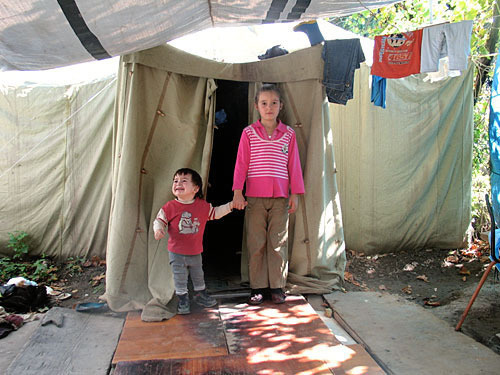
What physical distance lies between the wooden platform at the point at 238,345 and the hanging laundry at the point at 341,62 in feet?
7.56

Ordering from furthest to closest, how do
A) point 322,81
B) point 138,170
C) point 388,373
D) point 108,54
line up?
1. point 322,81
2. point 138,170
3. point 108,54
4. point 388,373

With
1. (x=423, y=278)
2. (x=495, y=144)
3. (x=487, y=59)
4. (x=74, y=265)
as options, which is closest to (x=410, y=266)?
(x=423, y=278)

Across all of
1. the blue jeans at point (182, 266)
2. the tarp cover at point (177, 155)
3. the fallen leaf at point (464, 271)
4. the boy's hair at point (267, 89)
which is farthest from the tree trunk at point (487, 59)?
the blue jeans at point (182, 266)

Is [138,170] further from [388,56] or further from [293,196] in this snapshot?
[388,56]

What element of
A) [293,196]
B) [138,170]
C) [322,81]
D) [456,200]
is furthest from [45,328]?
[456,200]

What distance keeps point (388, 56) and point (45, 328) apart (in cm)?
436

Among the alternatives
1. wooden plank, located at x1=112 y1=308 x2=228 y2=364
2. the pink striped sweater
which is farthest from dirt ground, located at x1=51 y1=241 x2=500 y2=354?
the pink striped sweater

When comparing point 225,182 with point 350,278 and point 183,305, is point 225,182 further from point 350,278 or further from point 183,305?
point 183,305

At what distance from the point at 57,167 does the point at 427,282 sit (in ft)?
17.3

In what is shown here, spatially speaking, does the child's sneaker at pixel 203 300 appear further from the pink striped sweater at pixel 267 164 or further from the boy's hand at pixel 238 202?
the pink striped sweater at pixel 267 164

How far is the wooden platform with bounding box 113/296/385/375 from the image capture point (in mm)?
2861

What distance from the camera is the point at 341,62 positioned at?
427cm

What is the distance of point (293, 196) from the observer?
4020 millimetres

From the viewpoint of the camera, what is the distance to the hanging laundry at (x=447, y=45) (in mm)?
4344
